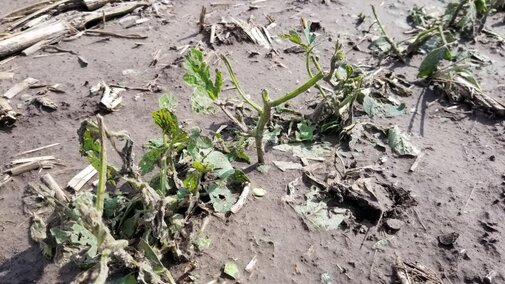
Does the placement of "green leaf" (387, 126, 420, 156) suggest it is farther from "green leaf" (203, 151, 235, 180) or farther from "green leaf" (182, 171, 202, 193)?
"green leaf" (182, 171, 202, 193)

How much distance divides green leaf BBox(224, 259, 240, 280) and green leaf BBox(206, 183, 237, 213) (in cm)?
30

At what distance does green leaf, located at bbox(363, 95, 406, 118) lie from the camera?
3.04m

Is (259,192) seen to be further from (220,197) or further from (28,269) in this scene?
(28,269)

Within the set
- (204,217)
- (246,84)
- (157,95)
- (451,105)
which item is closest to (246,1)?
(246,84)

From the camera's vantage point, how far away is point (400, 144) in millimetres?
2998

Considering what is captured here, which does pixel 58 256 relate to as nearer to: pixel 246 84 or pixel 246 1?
pixel 246 84

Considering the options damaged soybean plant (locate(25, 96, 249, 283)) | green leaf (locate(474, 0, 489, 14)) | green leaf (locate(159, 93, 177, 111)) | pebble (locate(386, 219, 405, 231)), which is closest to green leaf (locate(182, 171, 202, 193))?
damaged soybean plant (locate(25, 96, 249, 283))

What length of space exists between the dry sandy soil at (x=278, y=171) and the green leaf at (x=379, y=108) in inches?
2.5

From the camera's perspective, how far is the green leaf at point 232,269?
225 centimetres

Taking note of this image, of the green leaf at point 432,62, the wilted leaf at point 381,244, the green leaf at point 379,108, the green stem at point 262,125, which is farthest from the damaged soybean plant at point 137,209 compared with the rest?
the green leaf at point 432,62

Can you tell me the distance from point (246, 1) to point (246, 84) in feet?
4.35

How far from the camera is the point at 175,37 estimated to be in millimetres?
3969

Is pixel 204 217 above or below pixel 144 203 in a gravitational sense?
below

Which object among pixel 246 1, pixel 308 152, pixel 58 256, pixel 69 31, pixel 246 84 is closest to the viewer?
pixel 58 256
